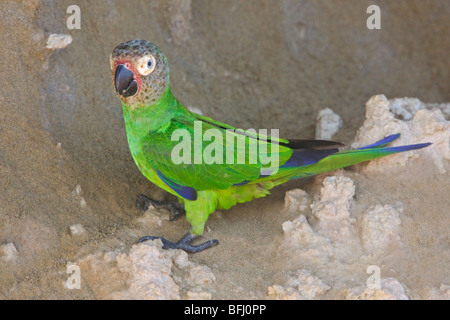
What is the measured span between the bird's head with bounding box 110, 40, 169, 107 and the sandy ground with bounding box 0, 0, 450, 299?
0.77 meters

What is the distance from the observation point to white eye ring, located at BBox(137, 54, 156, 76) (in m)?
3.23

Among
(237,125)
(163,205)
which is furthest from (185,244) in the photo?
(237,125)

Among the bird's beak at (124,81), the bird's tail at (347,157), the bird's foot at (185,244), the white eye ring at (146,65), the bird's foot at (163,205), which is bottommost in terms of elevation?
the bird's foot at (185,244)

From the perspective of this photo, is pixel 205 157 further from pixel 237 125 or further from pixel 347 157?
pixel 237 125

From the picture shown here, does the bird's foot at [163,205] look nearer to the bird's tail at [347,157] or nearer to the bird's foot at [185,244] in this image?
the bird's foot at [185,244]

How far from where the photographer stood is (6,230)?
3.24 meters

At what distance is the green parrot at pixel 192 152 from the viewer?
3.29 meters

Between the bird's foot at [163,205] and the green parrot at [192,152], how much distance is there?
36 centimetres

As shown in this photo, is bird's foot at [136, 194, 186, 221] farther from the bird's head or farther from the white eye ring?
the white eye ring

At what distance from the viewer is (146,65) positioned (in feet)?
10.7

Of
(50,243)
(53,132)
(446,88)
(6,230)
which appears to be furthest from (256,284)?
(446,88)

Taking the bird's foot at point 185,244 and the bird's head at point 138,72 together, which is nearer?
the bird's head at point 138,72

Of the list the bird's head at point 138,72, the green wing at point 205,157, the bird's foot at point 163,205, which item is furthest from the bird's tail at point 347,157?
the bird's head at point 138,72

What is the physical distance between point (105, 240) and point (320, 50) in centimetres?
322
